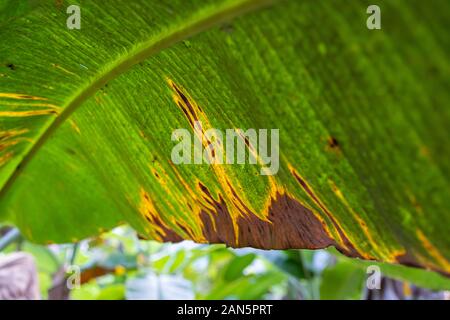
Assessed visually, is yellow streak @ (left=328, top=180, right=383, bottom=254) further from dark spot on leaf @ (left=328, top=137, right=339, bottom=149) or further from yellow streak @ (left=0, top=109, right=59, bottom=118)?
yellow streak @ (left=0, top=109, right=59, bottom=118)

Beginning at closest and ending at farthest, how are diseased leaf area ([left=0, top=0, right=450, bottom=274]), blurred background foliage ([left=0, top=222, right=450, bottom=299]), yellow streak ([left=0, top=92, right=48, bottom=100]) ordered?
diseased leaf area ([left=0, top=0, right=450, bottom=274]) → yellow streak ([left=0, top=92, right=48, bottom=100]) → blurred background foliage ([left=0, top=222, right=450, bottom=299])

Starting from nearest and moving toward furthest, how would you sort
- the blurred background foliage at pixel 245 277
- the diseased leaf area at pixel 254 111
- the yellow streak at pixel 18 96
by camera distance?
1. the diseased leaf area at pixel 254 111
2. the yellow streak at pixel 18 96
3. the blurred background foliage at pixel 245 277

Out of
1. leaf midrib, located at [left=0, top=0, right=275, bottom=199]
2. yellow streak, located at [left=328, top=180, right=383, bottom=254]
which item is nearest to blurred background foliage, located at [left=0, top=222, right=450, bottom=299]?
leaf midrib, located at [left=0, top=0, right=275, bottom=199]

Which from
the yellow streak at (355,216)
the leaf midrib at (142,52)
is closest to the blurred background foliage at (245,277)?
the leaf midrib at (142,52)

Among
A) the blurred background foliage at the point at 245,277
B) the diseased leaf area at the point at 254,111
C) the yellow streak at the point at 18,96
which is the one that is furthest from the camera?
the blurred background foliage at the point at 245,277

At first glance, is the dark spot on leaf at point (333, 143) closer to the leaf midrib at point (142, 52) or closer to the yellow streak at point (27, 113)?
the leaf midrib at point (142, 52)

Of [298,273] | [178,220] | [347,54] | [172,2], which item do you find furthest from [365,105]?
[298,273]

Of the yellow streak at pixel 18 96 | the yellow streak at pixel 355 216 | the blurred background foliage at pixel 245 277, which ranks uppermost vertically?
the yellow streak at pixel 18 96
